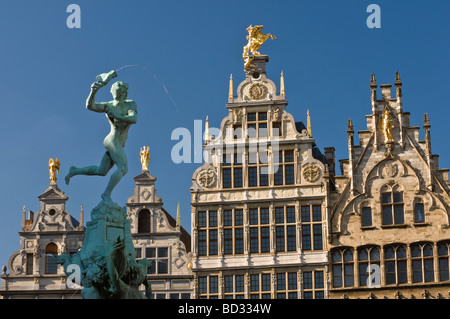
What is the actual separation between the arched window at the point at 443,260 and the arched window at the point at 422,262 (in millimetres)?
370

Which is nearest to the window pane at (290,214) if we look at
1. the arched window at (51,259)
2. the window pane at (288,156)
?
the window pane at (288,156)

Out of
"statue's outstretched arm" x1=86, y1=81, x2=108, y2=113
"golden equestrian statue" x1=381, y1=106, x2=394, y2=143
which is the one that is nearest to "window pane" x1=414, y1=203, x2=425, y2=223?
"golden equestrian statue" x1=381, y1=106, x2=394, y2=143

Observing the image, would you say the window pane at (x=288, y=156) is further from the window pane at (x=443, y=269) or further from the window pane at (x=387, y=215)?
the window pane at (x=443, y=269)

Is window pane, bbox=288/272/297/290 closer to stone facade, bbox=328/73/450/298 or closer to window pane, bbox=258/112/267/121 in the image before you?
stone facade, bbox=328/73/450/298

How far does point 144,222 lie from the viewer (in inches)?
1965

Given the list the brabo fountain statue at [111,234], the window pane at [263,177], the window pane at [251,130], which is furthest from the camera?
the window pane at [251,130]

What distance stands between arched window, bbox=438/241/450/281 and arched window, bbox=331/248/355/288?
145 inches

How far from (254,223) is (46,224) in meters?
9.51

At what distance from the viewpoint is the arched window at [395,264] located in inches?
1849

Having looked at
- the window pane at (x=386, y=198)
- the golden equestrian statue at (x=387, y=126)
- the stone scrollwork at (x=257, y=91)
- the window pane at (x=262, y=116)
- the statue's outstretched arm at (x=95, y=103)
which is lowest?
the statue's outstretched arm at (x=95, y=103)

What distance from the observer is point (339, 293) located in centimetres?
4716

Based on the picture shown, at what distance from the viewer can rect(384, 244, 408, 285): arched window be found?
47.0m
